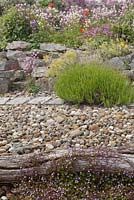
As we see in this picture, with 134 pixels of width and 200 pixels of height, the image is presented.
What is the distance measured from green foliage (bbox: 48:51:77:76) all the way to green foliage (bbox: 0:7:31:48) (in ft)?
7.50

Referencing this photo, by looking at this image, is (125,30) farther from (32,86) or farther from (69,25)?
(32,86)

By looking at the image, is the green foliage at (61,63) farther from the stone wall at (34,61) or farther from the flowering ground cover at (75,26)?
the flowering ground cover at (75,26)

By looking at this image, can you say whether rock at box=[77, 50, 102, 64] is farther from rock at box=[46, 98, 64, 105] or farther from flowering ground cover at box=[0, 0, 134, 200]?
rock at box=[46, 98, 64, 105]

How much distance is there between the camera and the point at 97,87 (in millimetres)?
5969

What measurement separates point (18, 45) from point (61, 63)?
72.9 inches

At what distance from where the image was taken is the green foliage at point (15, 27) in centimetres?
938

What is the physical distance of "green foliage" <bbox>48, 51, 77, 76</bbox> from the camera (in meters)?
7.16

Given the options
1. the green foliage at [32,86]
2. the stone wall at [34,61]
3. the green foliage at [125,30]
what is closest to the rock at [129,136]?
the stone wall at [34,61]

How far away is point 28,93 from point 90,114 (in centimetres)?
185

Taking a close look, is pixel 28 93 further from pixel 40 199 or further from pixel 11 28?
pixel 40 199

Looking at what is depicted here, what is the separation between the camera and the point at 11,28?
30.9ft


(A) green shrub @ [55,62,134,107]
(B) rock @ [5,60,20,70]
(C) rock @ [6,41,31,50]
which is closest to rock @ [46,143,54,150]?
(A) green shrub @ [55,62,134,107]

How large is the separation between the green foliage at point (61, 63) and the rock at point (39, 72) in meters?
0.21

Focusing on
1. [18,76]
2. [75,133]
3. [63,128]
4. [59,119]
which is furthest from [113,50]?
[75,133]
